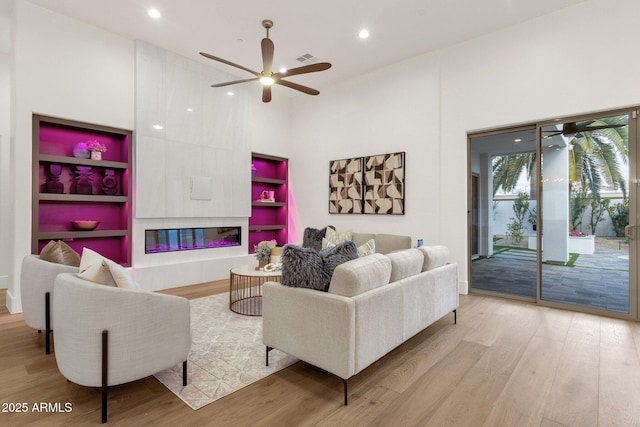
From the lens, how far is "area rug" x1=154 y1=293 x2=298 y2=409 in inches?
89.2

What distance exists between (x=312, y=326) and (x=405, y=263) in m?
1.01

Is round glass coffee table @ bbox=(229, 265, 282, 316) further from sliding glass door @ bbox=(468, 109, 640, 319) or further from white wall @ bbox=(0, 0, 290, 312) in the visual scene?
sliding glass door @ bbox=(468, 109, 640, 319)

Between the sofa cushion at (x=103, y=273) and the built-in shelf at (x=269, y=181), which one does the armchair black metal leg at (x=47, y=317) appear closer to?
the sofa cushion at (x=103, y=273)

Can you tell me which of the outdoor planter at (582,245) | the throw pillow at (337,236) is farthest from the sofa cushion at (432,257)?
the throw pillow at (337,236)

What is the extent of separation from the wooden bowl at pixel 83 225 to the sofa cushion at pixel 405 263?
4226 mm

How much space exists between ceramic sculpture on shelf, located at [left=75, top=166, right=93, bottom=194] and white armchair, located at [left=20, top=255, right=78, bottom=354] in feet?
6.16

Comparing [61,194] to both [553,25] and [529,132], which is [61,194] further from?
[553,25]

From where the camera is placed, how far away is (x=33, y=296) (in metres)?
2.90

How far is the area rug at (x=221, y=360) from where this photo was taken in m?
2.27

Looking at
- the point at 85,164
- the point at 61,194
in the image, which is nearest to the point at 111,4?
the point at 85,164

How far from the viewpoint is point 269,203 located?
7004 mm

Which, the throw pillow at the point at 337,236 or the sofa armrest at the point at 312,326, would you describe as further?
the throw pillow at the point at 337,236

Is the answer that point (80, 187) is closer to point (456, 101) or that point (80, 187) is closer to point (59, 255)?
point (59, 255)

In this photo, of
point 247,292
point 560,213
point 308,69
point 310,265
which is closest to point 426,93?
point 308,69
